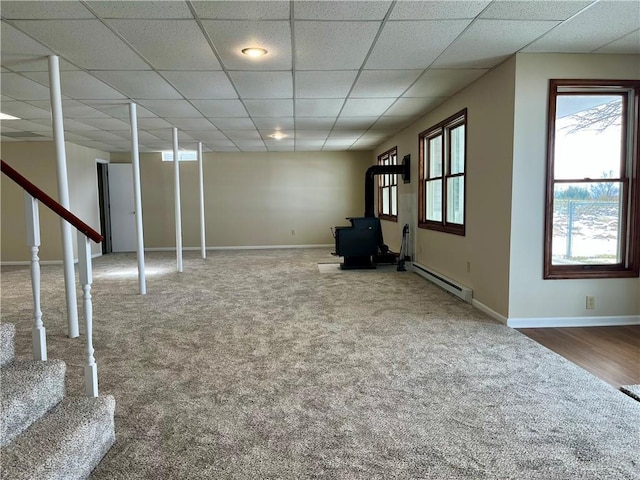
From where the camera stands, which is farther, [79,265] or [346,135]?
[346,135]

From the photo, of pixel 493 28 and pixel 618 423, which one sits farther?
pixel 493 28

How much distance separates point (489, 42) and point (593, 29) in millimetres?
732

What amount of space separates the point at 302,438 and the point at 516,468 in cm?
97

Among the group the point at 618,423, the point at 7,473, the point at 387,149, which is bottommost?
the point at 618,423

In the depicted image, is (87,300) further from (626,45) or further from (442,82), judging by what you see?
(626,45)

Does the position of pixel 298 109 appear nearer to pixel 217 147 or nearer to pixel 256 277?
pixel 256 277

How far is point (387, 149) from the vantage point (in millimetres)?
8570

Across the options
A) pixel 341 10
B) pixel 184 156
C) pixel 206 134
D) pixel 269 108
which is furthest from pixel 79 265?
pixel 184 156

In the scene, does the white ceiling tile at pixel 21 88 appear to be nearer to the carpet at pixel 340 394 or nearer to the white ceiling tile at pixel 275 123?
the carpet at pixel 340 394

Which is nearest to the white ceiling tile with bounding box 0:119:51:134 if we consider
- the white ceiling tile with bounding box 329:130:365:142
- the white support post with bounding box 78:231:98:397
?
the white ceiling tile with bounding box 329:130:365:142

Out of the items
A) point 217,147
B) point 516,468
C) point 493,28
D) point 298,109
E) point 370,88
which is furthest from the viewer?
point 217,147

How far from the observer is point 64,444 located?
5.17 ft

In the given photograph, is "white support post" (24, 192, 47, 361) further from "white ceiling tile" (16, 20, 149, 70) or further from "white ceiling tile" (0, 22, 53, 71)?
"white ceiling tile" (0, 22, 53, 71)

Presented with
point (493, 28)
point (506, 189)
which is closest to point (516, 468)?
point (506, 189)
